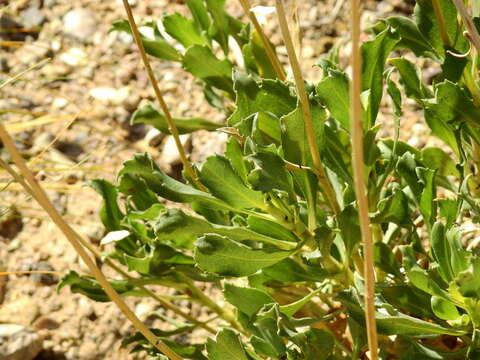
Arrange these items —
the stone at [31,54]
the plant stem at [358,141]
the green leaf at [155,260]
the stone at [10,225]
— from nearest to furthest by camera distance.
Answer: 1. the plant stem at [358,141]
2. the green leaf at [155,260]
3. the stone at [10,225]
4. the stone at [31,54]

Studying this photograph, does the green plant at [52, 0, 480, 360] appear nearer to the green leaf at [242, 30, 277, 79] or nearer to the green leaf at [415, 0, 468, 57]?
the green leaf at [415, 0, 468, 57]

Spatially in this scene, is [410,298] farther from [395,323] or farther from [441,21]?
[441,21]

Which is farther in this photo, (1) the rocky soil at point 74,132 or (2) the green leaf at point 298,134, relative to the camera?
(1) the rocky soil at point 74,132

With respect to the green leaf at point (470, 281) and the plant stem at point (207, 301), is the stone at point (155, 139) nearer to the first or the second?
the plant stem at point (207, 301)

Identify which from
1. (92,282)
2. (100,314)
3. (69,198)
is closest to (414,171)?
(92,282)

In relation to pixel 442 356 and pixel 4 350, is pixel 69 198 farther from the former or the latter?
pixel 442 356

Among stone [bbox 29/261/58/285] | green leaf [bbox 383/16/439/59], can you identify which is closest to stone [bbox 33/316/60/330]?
stone [bbox 29/261/58/285]

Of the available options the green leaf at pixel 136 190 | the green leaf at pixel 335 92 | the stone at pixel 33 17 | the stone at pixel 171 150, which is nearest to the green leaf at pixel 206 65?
the green leaf at pixel 136 190
